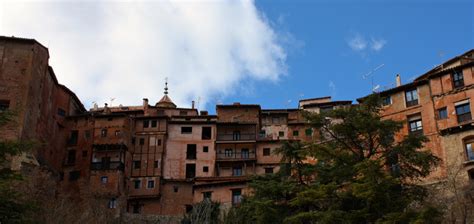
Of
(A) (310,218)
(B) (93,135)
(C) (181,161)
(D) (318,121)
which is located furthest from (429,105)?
(B) (93,135)

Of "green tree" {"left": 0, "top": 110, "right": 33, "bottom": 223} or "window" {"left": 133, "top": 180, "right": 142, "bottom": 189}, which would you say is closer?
"green tree" {"left": 0, "top": 110, "right": 33, "bottom": 223}

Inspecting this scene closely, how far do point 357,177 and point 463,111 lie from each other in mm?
22867

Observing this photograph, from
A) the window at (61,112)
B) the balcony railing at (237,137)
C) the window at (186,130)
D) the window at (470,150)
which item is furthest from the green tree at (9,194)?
the balcony railing at (237,137)

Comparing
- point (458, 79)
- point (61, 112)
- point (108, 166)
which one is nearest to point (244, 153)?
point (108, 166)

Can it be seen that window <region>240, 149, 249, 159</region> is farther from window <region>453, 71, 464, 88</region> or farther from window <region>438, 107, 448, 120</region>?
window <region>453, 71, 464, 88</region>

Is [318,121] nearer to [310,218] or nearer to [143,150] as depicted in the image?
[310,218]

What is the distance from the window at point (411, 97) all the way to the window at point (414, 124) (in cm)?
120

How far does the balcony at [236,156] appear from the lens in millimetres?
64725

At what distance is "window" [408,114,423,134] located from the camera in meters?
47.5

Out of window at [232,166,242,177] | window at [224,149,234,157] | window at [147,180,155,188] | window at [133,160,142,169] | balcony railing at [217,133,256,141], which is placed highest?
balcony railing at [217,133,256,141]

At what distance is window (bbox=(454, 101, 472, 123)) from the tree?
18699 millimetres

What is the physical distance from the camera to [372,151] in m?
27.3

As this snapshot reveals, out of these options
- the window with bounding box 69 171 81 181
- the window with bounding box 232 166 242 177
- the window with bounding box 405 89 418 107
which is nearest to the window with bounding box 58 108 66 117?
the window with bounding box 69 171 81 181

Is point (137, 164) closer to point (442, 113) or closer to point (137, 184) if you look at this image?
point (137, 184)
